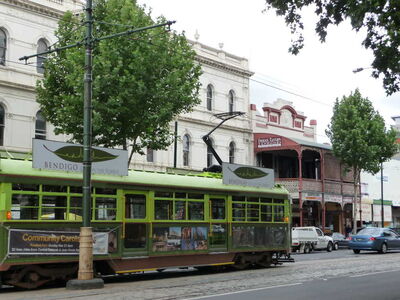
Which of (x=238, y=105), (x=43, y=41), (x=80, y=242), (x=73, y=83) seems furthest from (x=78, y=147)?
(x=238, y=105)

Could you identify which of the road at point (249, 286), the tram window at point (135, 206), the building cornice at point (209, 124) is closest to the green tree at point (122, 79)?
the tram window at point (135, 206)

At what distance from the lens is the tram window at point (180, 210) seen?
17.3 metres

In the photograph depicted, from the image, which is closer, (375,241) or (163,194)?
(163,194)

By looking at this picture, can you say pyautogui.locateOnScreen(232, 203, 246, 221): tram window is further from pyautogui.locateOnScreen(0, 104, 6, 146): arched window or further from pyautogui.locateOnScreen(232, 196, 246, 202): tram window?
pyautogui.locateOnScreen(0, 104, 6, 146): arched window

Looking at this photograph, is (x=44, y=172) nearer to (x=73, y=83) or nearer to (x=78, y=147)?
(x=78, y=147)

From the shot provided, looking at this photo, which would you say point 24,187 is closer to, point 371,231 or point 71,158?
point 71,158

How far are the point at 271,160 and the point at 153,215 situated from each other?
2716 cm

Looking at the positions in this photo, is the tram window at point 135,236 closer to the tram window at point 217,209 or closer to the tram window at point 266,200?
the tram window at point 217,209

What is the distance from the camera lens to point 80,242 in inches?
546

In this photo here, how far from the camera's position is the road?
496 inches

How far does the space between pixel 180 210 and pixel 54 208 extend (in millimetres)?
4209

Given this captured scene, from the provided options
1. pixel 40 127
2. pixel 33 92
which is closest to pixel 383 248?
pixel 40 127

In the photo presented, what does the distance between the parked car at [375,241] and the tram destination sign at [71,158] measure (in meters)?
18.6

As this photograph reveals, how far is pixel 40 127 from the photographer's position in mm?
28453
